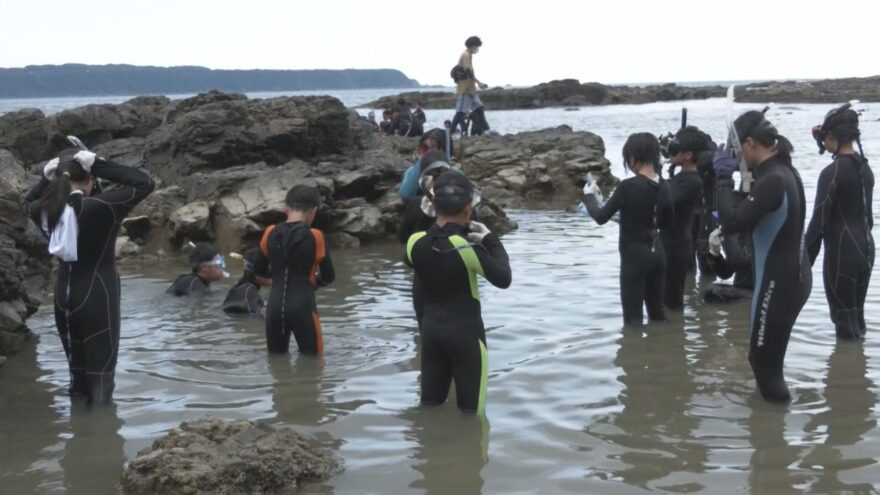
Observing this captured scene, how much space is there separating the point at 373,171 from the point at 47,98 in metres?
182

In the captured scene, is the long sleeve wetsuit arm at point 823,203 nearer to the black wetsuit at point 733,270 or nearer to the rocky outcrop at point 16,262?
the black wetsuit at point 733,270

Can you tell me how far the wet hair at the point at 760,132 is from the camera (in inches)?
236

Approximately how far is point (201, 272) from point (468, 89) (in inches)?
511

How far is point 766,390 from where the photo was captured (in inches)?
251

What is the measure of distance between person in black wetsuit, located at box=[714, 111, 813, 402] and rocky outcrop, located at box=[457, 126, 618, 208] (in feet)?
42.1

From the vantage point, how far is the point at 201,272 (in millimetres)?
10273

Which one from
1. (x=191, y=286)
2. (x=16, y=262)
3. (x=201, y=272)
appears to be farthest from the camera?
(x=191, y=286)

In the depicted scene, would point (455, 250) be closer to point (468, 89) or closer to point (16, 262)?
point (16, 262)

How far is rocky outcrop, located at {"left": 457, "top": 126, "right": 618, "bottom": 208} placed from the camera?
790 inches

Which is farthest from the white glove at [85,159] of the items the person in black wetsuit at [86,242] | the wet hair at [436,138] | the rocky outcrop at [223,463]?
the wet hair at [436,138]

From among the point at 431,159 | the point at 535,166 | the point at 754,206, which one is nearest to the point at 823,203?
the point at 754,206

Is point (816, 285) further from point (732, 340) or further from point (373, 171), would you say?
point (373, 171)

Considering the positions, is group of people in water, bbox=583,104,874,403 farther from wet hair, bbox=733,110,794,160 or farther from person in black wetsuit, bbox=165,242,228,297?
person in black wetsuit, bbox=165,242,228,297

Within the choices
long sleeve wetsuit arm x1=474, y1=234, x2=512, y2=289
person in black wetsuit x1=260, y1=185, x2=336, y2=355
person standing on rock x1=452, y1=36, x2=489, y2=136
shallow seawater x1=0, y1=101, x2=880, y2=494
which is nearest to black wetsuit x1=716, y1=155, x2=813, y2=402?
shallow seawater x1=0, y1=101, x2=880, y2=494
